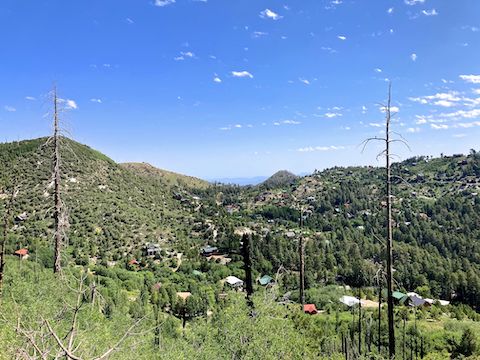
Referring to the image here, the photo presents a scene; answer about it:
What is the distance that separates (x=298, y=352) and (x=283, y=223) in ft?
540

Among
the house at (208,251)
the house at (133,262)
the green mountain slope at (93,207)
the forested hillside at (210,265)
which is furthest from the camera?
the house at (208,251)

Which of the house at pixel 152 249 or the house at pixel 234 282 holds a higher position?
the house at pixel 152 249

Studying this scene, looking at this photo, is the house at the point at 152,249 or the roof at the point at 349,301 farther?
the house at the point at 152,249

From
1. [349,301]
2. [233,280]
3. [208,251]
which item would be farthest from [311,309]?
[208,251]

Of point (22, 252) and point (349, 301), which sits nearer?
point (22, 252)


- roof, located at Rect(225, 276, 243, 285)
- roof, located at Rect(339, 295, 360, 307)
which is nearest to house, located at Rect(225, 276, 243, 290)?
roof, located at Rect(225, 276, 243, 285)

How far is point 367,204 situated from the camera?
19700cm

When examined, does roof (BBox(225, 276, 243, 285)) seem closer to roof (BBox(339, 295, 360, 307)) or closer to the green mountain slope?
the green mountain slope

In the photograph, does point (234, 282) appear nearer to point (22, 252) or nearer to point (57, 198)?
point (22, 252)

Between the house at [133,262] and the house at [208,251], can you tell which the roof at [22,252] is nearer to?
the house at [133,262]

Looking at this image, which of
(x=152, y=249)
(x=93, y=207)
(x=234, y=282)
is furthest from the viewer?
(x=152, y=249)

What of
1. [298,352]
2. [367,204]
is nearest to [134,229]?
[298,352]

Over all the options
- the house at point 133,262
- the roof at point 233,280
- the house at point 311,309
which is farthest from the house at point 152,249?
the house at point 311,309

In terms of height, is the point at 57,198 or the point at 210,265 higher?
the point at 57,198
